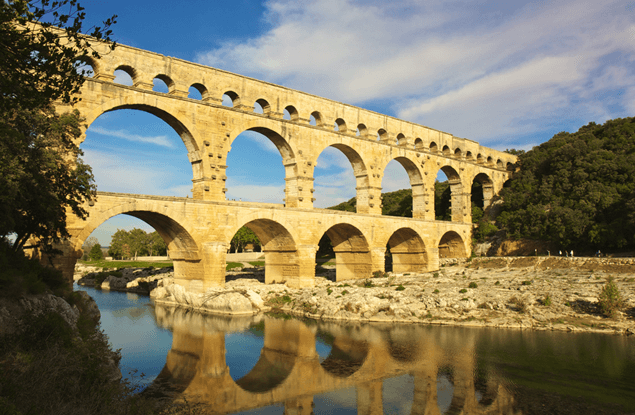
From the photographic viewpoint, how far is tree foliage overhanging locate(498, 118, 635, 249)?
31.2 metres

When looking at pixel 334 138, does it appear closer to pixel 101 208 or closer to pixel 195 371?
pixel 101 208

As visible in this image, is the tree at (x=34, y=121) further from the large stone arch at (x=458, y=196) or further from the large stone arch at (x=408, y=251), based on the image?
the large stone arch at (x=458, y=196)

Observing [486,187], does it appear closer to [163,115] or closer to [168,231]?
[168,231]

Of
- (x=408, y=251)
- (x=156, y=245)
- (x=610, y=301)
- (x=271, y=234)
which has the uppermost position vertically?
(x=156, y=245)

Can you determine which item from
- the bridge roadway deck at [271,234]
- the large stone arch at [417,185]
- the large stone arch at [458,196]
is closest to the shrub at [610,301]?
the bridge roadway deck at [271,234]

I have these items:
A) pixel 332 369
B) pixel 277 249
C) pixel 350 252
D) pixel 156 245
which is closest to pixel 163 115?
pixel 277 249

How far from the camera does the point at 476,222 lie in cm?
4153

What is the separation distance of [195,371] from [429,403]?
23.0 ft

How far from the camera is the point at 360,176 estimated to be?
32594 millimetres

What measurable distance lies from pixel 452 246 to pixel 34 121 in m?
33.7

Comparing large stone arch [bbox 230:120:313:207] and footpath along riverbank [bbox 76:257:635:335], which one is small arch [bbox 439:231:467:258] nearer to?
footpath along riverbank [bbox 76:257:635:335]

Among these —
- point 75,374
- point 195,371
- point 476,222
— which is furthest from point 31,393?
point 476,222

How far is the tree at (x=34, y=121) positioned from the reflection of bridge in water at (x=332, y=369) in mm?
5739

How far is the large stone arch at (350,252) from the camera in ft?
102
